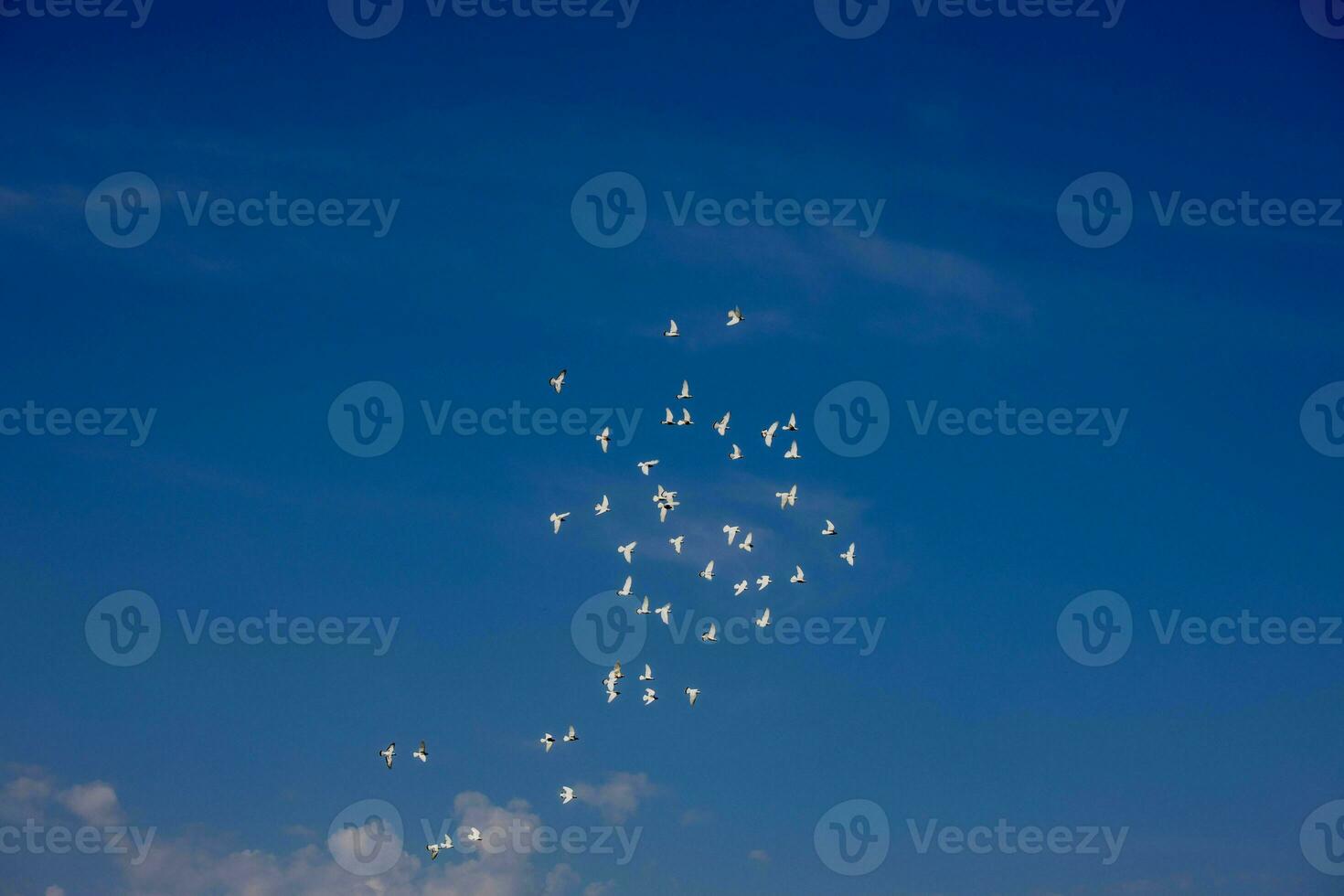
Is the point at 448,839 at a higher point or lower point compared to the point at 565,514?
lower

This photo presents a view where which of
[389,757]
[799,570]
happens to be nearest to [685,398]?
[799,570]

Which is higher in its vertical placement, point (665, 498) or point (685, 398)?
point (685, 398)

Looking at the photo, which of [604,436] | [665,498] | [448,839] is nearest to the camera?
[604,436]

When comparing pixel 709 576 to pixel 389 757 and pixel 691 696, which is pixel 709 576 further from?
pixel 389 757

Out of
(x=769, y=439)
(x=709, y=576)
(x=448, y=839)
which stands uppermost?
(x=769, y=439)

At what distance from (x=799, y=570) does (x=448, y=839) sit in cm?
3626

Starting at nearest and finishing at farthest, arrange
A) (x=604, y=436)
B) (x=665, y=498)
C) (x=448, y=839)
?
(x=604, y=436)
(x=665, y=498)
(x=448, y=839)

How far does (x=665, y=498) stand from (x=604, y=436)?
9377 millimetres

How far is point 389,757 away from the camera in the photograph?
116 m

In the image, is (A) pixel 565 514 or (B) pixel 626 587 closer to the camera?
(B) pixel 626 587

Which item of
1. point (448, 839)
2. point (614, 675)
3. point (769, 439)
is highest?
point (769, 439)

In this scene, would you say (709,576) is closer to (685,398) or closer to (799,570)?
(799,570)

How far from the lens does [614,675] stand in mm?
110188

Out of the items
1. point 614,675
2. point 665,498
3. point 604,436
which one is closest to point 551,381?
point 604,436
